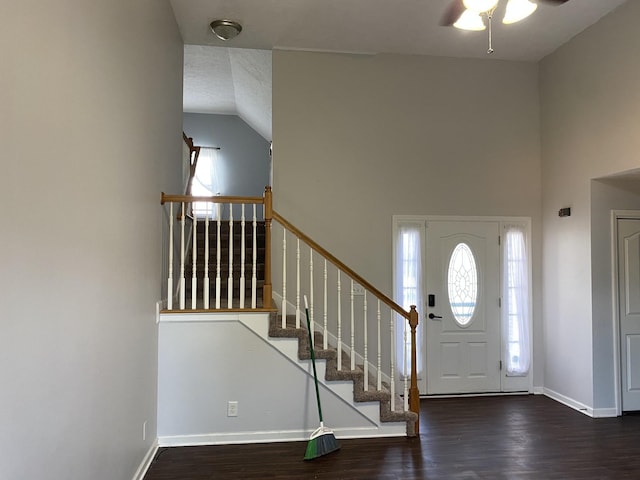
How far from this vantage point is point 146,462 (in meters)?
3.28

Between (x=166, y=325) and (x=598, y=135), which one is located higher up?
(x=598, y=135)

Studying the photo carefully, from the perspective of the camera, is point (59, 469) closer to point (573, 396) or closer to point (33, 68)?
point (33, 68)

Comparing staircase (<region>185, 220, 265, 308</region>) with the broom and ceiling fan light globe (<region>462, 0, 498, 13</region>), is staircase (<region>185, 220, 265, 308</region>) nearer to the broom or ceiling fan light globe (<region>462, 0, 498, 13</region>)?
the broom

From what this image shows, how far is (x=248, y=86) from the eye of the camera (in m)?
6.61

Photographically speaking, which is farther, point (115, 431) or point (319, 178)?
point (319, 178)

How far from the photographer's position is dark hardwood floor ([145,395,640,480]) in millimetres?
3213

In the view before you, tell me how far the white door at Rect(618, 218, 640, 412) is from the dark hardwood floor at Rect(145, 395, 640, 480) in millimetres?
317

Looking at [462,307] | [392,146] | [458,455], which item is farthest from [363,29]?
[458,455]

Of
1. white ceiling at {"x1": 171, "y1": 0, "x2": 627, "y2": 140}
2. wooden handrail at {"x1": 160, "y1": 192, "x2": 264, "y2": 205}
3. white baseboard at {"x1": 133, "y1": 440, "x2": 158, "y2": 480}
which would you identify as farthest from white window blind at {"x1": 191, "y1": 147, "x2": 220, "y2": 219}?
white baseboard at {"x1": 133, "y1": 440, "x2": 158, "y2": 480}

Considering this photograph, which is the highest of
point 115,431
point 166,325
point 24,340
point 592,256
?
point 592,256

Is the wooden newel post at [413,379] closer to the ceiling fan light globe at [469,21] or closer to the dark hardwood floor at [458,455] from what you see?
the dark hardwood floor at [458,455]

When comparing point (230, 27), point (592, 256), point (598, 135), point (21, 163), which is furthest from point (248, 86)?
point (21, 163)

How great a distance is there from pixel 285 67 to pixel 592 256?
3.93 metres

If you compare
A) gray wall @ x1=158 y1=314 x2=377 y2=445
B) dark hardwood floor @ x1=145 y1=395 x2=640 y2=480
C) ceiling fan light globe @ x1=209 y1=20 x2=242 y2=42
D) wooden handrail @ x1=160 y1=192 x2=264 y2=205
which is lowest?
dark hardwood floor @ x1=145 y1=395 x2=640 y2=480
